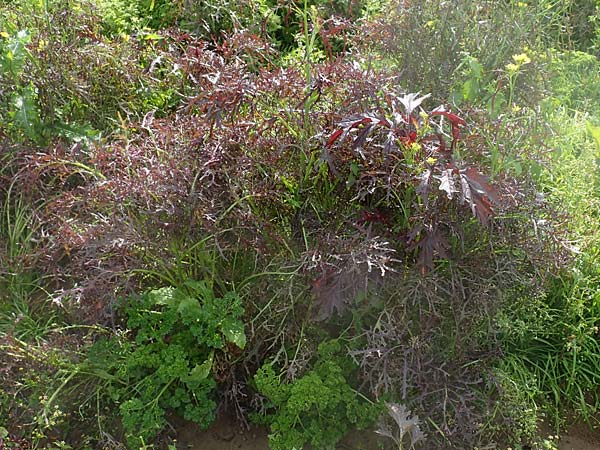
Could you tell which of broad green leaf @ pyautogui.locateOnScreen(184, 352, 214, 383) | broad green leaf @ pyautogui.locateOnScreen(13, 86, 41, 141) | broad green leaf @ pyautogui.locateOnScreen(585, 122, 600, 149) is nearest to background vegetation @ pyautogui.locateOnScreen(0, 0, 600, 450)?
broad green leaf @ pyautogui.locateOnScreen(184, 352, 214, 383)

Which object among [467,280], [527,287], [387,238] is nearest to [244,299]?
[387,238]

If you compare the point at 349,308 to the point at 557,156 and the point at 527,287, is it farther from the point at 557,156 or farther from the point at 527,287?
the point at 557,156

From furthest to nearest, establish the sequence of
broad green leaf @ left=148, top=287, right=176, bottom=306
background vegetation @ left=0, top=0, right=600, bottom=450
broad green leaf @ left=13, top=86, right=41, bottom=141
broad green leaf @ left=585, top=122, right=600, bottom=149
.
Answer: broad green leaf @ left=585, top=122, right=600, bottom=149
broad green leaf @ left=13, top=86, right=41, bottom=141
broad green leaf @ left=148, top=287, right=176, bottom=306
background vegetation @ left=0, top=0, right=600, bottom=450

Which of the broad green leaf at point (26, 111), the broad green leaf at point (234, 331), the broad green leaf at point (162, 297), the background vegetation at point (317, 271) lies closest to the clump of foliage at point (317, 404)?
the background vegetation at point (317, 271)

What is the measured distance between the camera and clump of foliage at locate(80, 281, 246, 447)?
10.00ft

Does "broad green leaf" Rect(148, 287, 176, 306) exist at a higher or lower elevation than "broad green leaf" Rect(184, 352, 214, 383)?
higher

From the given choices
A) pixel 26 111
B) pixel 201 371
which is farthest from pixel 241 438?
pixel 26 111

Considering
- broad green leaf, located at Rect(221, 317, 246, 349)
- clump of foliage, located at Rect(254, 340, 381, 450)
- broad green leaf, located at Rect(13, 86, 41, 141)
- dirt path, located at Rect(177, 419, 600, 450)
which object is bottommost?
dirt path, located at Rect(177, 419, 600, 450)

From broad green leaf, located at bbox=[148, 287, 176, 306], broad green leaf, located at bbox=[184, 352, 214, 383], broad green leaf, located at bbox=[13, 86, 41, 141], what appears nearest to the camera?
broad green leaf, located at bbox=[184, 352, 214, 383]

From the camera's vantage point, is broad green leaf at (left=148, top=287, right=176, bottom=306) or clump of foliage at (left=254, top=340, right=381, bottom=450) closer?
clump of foliage at (left=254, top=340, right=381, bottom=450)

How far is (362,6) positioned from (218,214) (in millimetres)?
2404

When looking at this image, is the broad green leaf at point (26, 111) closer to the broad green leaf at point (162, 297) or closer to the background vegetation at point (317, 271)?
the background vegetation at point (317, 271)

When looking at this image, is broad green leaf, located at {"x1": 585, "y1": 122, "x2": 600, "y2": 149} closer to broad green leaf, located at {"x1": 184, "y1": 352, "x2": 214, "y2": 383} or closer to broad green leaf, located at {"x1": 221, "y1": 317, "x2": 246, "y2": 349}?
broad green leaf, located at {"x1": 221, "y1": 317, "x2": 246, "y2": 349}

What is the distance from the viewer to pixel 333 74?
3.16m
